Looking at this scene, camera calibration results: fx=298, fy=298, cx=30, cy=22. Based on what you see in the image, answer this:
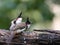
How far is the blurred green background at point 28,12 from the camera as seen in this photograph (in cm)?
423

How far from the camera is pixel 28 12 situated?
440 centimetres

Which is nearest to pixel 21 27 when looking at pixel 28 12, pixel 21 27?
pixel 21 27

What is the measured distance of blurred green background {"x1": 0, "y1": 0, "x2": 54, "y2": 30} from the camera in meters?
4.23

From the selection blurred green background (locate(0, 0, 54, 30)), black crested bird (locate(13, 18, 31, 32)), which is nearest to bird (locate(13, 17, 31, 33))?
black crested bird (locate(13, 18, 31, 32))

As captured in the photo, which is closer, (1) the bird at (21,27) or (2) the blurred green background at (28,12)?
(1) the bird at (21,27)

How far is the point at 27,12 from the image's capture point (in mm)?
4387

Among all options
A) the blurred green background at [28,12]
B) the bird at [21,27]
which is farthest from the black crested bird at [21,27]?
the blurred green background at [28,12]

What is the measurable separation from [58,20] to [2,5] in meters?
2.32

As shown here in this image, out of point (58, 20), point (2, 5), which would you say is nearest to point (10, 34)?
point (2, 5)

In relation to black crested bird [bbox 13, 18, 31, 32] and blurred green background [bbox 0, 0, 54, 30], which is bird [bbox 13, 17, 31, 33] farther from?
blurred green background [bbox 0, 0, 54, 30]

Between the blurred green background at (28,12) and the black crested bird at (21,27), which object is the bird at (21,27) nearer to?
the black crested bird at (21,27)

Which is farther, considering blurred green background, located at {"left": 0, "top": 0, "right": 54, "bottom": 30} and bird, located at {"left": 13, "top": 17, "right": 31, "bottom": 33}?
blurred green background, located at {"left": 0, "top": 0, "right": 54, "bottom": 30}

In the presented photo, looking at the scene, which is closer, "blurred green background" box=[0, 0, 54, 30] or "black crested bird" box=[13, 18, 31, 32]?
"black crested bird" box=[13, 18, 31, 32]

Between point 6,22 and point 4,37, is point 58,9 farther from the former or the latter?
point 4,37
